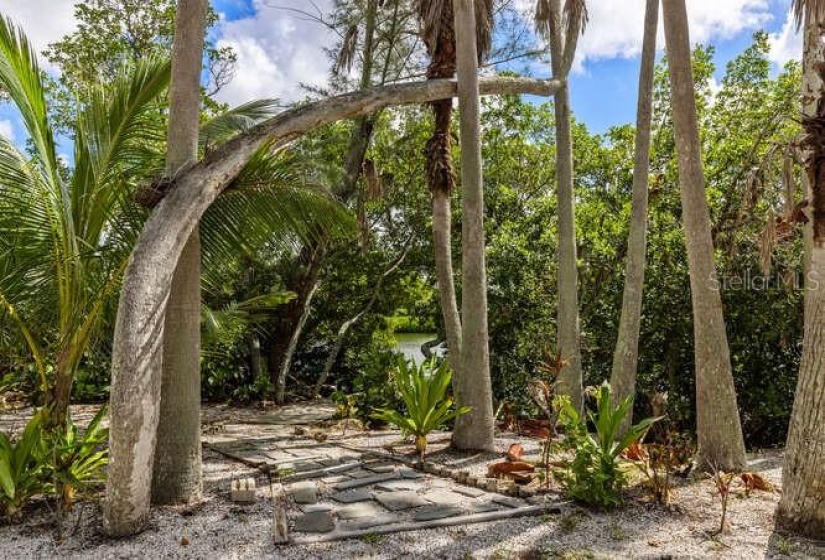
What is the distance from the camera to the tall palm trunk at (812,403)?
3.97 meters

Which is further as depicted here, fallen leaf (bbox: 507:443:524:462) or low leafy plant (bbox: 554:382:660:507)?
fallen leaf (bbox: 507:443:524:462)

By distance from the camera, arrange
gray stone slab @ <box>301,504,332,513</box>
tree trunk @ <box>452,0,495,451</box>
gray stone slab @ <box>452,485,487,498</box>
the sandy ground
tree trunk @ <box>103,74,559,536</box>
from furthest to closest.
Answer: tree trunk @ <box>452,0,495,451</box>, gray stone slab @ <box>452,485,487,498</box>, gray stone slab @ <box>301,504,332,513</box>, tree trunk @ <box>103,74,559,536</box>, the sandy ground

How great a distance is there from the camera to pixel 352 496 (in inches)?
185

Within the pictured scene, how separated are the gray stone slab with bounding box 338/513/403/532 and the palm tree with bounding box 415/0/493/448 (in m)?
2.66

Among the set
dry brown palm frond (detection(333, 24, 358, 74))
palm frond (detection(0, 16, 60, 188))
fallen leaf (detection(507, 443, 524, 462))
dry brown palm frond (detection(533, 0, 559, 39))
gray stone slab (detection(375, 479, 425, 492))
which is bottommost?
gray stone slab (detection(375, 479, 425, 492))

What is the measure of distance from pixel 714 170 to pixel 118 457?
10.3m

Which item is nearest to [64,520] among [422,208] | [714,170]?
[422,208]

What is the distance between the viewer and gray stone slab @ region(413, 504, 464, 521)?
4.16 metres

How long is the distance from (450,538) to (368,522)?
1.97 ft

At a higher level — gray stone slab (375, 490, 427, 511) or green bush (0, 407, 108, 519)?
green bush (0, 407, 108, 519)

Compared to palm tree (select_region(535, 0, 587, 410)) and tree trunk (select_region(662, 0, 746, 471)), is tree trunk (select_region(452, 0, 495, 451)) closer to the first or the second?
palm tree (select_region(535, 0, 587, 410))

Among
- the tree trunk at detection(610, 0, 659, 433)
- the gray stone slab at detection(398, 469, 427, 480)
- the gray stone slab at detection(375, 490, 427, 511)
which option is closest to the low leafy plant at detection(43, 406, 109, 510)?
the gray stone slab at detection(375, 490, 427, 511)

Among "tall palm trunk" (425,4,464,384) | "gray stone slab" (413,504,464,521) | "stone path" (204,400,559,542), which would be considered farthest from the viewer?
"tall palm trunk" (425,4,464,384)

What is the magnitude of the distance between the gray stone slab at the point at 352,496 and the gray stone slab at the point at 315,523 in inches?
17.9
